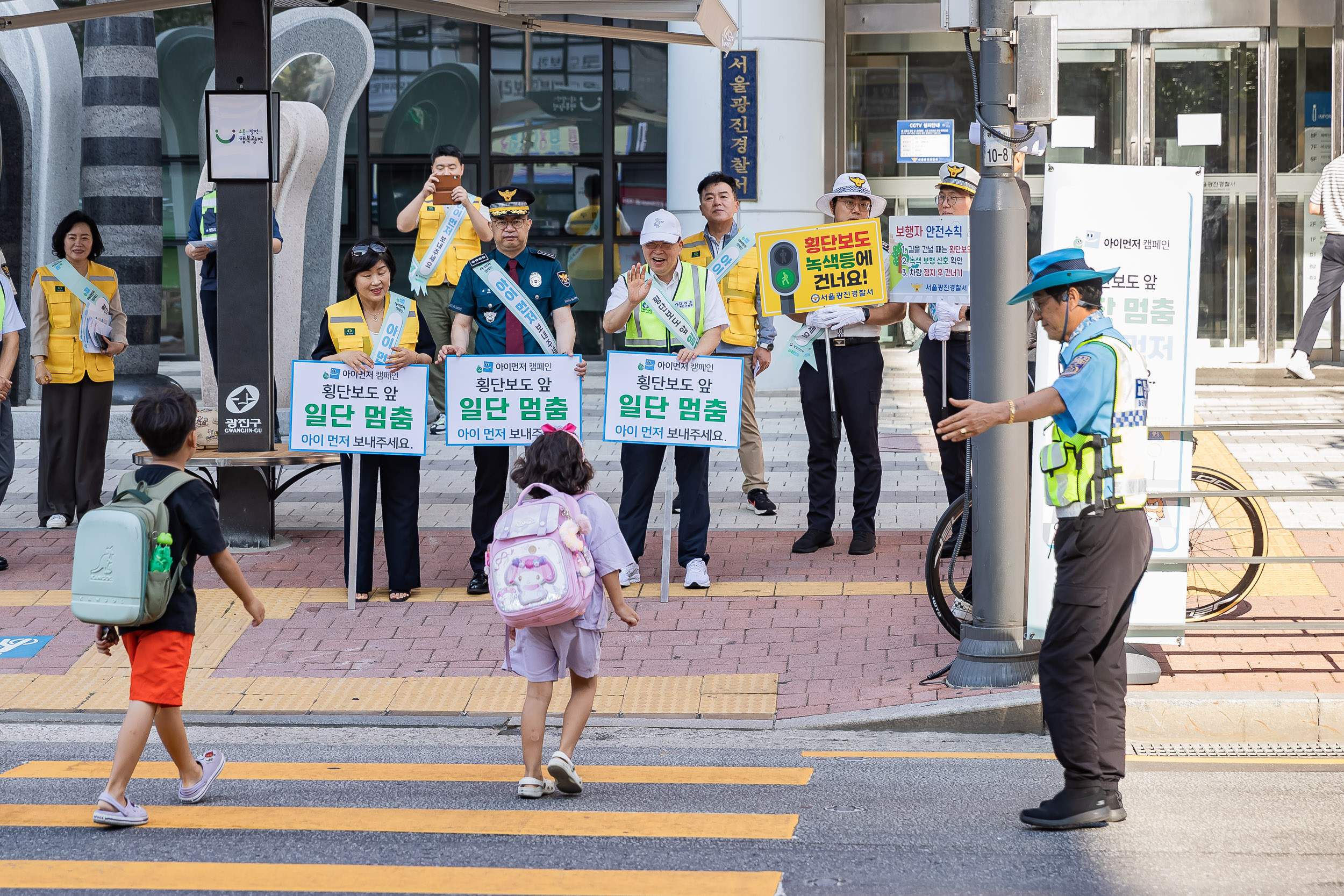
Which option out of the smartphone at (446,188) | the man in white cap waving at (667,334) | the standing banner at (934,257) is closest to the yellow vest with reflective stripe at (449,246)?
the smartphone at (446,188)

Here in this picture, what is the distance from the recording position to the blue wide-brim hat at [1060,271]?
17.4 feet

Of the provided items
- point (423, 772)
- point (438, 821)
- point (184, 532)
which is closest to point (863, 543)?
point (423, 772)

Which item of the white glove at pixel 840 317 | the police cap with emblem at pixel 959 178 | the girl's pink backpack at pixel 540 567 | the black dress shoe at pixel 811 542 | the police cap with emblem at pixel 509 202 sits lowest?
the black dress shoe at pixel 811 542

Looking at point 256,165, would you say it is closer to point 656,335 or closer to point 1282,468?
point 656,335

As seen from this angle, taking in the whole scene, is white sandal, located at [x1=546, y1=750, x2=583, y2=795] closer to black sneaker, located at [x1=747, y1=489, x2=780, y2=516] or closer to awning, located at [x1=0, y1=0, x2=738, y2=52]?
black sneaker, located at [x1=747, y1=489, x2=780, y2=516]

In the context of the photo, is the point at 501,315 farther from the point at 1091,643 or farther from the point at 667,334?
the point at 1091,643

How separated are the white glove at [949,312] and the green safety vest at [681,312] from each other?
141 centimetres

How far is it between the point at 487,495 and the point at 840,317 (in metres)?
2.36

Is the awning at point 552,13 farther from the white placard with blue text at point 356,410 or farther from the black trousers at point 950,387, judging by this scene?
the black trousers at point 950,387

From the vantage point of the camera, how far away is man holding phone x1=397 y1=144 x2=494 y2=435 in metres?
9.98

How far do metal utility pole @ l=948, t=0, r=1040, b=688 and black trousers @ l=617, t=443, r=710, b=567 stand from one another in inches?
90.5

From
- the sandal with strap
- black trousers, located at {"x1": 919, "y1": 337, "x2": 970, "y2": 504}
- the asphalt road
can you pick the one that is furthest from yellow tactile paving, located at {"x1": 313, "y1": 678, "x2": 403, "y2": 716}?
black trousers, located at {"x1": 919, "y1": 337, "x2": 970, "y2": 504}

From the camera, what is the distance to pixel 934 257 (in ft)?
29.8

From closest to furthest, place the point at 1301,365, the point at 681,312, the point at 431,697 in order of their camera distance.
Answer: the point at 431,697 < the point at 681,312 < the point at 1301,365
